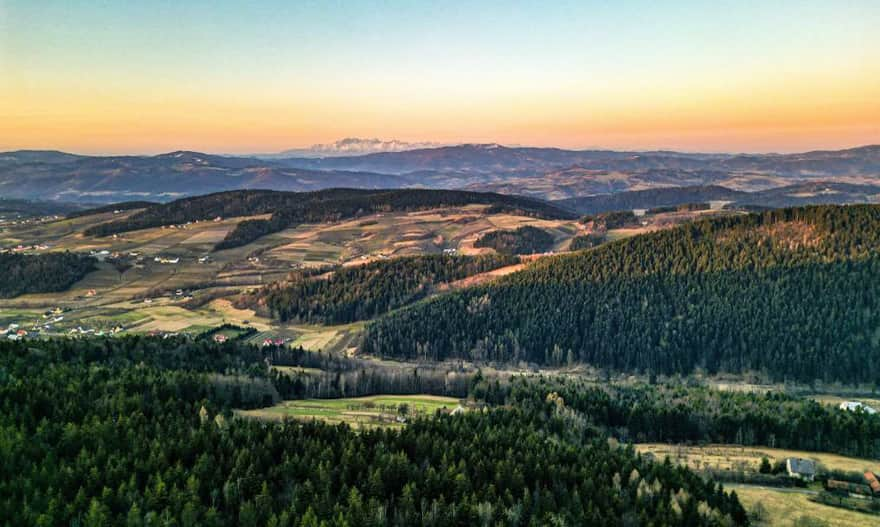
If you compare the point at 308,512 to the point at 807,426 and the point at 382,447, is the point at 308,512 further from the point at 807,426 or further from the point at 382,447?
the point at 807,426

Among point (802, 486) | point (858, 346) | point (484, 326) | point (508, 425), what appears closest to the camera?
point (802, 486)

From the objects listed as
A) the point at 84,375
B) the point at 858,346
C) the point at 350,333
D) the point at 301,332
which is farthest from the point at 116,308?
the point at 858,346

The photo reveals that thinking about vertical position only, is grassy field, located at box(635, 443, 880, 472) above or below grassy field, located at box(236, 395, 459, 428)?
below

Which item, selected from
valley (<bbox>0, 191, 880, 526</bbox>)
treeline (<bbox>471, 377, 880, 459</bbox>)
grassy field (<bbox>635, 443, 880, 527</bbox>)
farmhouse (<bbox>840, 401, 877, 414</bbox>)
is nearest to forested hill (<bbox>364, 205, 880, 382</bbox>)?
valley (<bbox>0, 191, 880, 526</bbox>)

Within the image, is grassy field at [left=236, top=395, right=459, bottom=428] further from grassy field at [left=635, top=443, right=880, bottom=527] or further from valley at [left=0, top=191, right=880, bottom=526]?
grassy field at [left=635, top=443, right=880, bottom=527]

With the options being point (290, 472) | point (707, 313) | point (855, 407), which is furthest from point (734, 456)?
point (707, 313)
